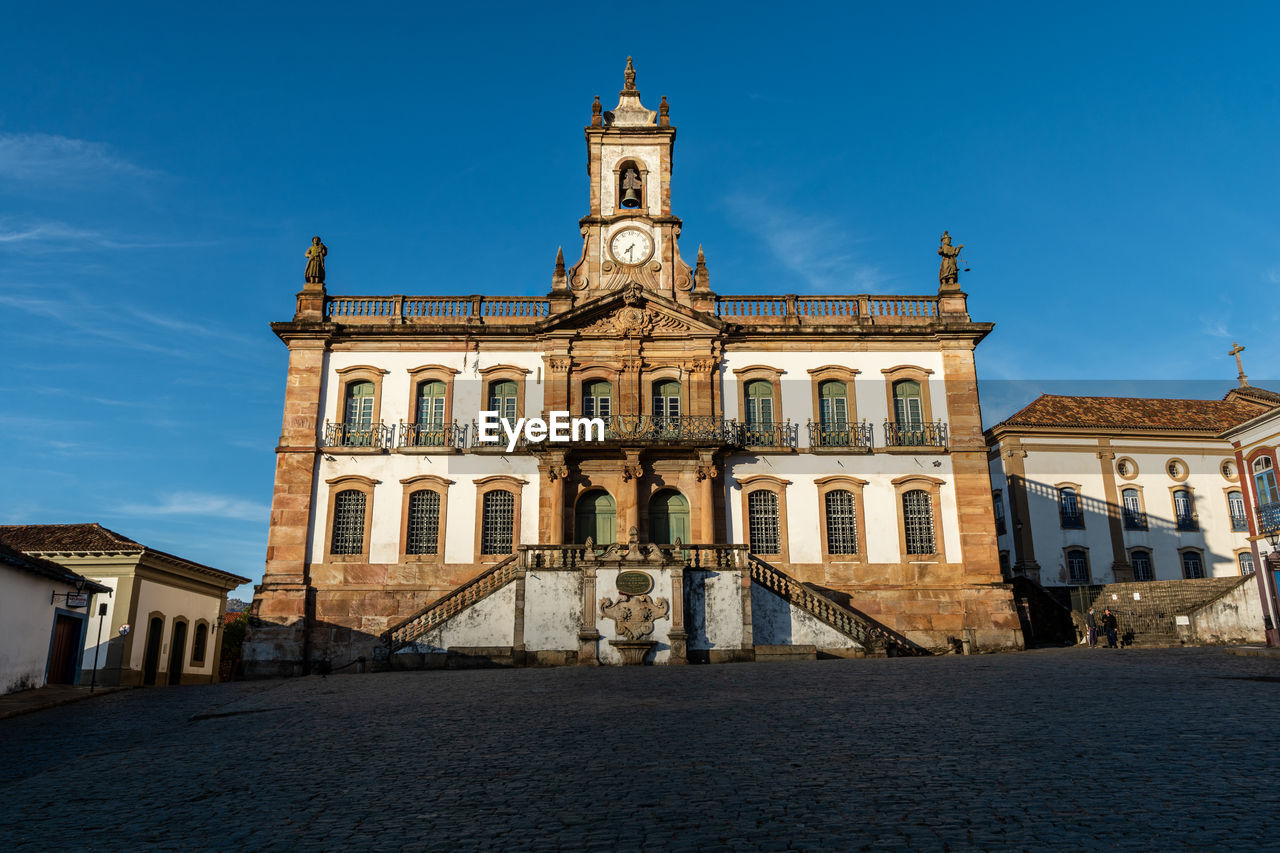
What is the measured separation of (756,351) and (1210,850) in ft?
79.8

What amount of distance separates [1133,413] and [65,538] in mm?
41817

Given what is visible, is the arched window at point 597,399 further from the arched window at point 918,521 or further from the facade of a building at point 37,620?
the facade of a building at point 37,620

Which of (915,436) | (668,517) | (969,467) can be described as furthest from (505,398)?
(969,467)

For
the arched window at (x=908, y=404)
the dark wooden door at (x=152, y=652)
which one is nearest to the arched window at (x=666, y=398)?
the arched window at (x=908, y=404)

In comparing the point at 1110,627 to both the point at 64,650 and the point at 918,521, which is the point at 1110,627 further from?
the point at 64,650

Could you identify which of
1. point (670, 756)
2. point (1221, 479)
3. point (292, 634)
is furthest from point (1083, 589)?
point (670, 756)

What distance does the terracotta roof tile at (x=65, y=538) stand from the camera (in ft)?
94.5

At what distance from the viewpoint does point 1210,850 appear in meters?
6.36

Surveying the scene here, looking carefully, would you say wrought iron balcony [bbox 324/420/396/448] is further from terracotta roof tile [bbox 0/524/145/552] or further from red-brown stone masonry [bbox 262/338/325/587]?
terracotta roof tile [bbox 0/524/145/552]

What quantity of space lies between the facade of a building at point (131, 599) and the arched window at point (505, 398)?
36.7ft

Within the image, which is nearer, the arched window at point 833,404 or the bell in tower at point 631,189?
the arched window at point 833,404

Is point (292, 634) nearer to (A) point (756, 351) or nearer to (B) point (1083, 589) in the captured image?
(A) point (756, 351)

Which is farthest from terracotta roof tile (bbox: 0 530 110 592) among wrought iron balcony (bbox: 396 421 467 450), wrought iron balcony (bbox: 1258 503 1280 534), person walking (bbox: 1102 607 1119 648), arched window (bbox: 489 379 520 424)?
wrought iron balcony (bbox: 1258 503 1280 534)

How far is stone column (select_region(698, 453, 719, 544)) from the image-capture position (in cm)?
2786
